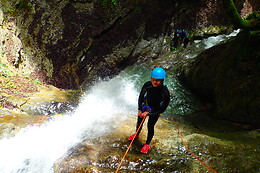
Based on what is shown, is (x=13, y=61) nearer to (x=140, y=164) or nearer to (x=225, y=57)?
(x=140, y=164)

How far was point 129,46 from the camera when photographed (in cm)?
1228

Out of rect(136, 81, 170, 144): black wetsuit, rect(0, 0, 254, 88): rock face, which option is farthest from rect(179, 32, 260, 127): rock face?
rect(0, 0, 254, 88): rock face

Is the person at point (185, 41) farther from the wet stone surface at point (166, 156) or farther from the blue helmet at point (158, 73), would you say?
the blue helmet at point (158, 73)

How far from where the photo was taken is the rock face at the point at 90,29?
407 inches

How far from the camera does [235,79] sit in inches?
209

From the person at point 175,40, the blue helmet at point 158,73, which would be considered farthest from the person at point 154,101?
the person at point 175,40

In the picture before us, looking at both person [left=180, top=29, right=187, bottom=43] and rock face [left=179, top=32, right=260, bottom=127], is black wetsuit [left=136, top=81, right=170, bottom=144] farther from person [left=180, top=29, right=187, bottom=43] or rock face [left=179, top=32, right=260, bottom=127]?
person [left=180, top=29, right=187, bottom=43]

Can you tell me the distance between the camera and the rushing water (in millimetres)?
2949

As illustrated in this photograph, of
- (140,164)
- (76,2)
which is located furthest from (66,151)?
(76,2)

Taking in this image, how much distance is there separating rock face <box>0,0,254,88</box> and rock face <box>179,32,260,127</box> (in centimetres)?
554

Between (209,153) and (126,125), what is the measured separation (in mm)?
2200

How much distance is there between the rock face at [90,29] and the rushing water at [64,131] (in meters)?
3.94

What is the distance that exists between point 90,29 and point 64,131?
9749 millimetres

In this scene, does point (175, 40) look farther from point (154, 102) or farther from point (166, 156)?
point (166, 156)
